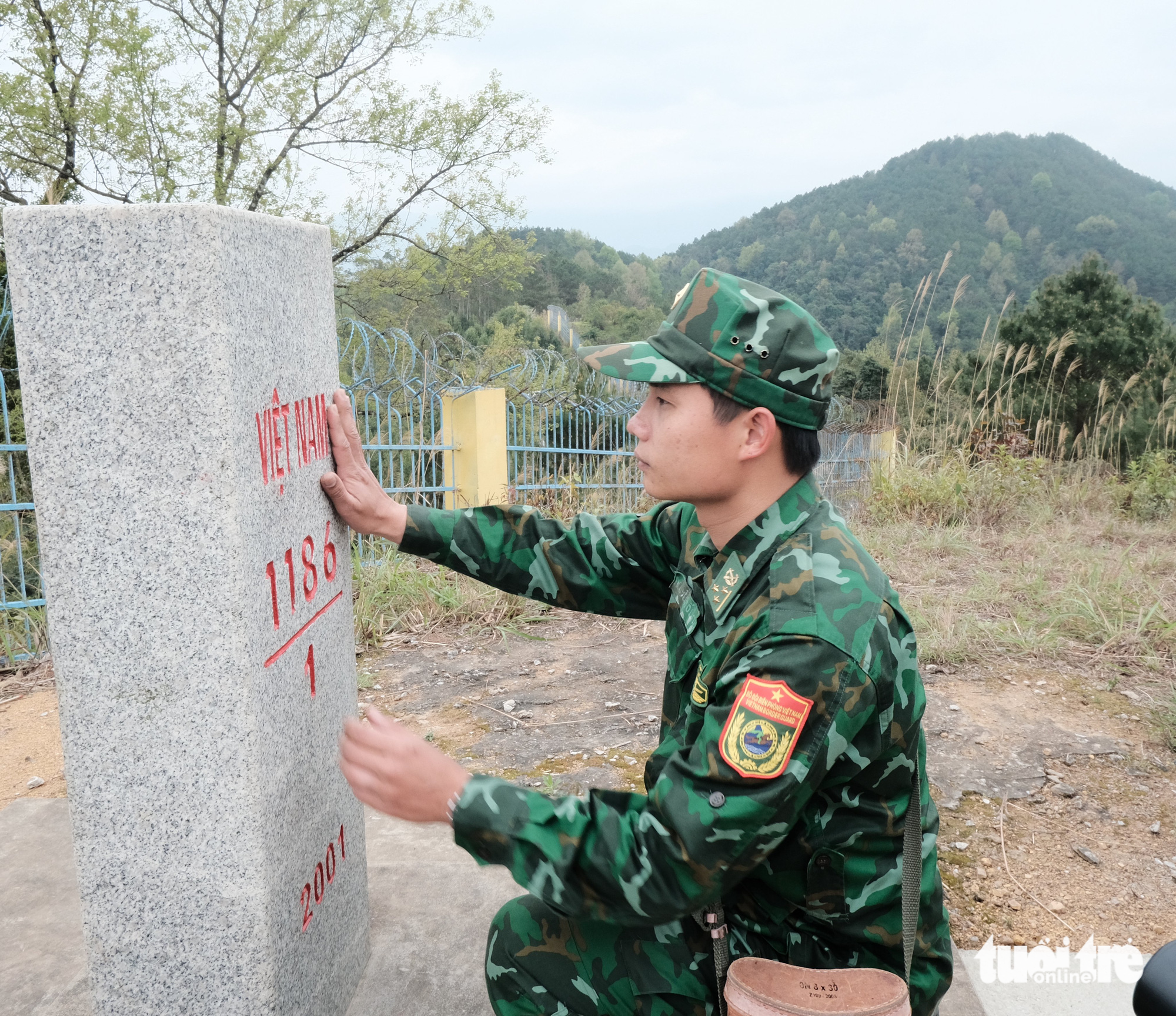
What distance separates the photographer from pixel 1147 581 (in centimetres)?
498

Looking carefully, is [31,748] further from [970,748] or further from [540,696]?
[970,748]

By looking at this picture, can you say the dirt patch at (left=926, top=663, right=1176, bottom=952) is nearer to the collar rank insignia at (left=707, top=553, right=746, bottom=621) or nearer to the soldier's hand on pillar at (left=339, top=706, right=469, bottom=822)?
the collar rank insignia at (left=707, top=553, right=746, bottom=621)

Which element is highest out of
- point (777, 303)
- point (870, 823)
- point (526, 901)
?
point (777, 303)

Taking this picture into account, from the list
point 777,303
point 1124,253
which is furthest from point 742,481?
point 1124,253

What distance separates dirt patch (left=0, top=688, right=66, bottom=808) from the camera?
3207 millimetres

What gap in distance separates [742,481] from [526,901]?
0.83 meters

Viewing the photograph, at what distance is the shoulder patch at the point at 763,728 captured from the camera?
1.17m

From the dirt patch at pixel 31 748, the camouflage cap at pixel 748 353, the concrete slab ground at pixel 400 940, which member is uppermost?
the camouflage cap at pixel 748 353

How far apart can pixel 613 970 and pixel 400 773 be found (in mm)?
542

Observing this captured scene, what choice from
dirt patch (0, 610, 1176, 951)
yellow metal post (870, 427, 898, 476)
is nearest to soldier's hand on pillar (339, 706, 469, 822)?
dirt patch (0, 610, 1176, 951)

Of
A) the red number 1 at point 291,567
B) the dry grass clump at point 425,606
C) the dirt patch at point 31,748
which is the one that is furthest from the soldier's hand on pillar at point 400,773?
the dry grass clump at point 425,606

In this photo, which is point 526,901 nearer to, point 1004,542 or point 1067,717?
point 1067,717

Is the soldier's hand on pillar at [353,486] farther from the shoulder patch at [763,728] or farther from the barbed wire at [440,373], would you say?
the barbed wire at [440,373]

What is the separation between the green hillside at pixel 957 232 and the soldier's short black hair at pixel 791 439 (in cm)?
2046
